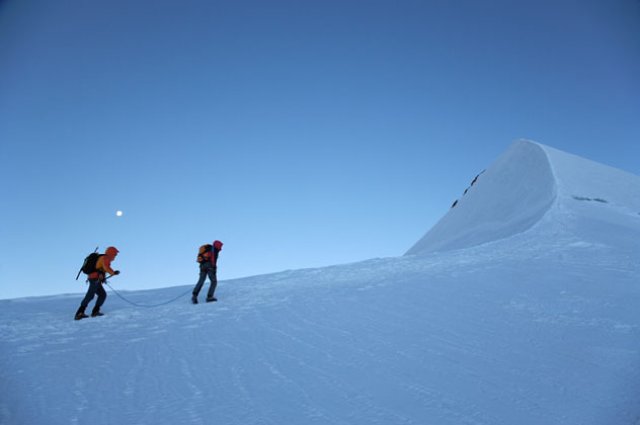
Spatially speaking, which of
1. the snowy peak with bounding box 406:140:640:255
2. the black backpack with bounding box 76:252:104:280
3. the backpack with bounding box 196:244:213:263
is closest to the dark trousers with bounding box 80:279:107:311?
the black backpack with bounding box 76:252:104:280

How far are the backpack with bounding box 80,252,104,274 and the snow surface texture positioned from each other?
96 centimetres

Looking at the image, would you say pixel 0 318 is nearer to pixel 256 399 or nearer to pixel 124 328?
pixel 124 328

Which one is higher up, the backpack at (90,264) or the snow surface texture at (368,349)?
the backpack at (90,264)

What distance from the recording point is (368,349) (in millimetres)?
4602

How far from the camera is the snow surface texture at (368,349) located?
11.0 ft

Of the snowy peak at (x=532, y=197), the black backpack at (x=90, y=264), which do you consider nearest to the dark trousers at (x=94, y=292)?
the black backpack at (x=90, y=264)

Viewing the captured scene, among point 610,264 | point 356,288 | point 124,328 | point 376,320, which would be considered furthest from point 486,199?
point 124,328

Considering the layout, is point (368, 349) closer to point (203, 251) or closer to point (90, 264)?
point (203, 251)

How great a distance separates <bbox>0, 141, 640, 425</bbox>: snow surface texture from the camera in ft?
11.0

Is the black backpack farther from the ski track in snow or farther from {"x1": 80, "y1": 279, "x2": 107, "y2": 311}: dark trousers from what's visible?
the ski track in snow

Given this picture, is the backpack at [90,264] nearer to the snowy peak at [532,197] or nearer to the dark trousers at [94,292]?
the dark trousers at [94,292]

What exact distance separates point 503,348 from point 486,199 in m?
16.7

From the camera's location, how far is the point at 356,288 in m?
7.70

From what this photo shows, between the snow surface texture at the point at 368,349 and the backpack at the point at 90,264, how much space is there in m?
0.96
